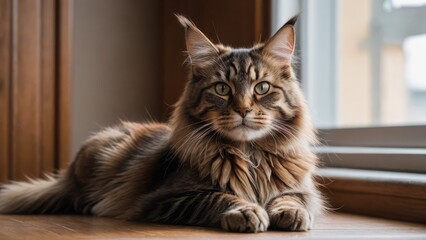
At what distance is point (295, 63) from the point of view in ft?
7.35

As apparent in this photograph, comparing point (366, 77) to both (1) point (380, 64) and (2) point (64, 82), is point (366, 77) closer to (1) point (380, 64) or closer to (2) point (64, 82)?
(1) point (380, 64)

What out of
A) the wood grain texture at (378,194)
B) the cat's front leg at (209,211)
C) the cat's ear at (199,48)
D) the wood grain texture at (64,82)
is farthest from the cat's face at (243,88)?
the wood grain texture at (64,82)

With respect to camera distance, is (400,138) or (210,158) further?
(400,138)

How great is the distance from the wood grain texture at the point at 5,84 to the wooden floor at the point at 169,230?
0.68 m

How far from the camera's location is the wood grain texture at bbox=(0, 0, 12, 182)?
2.37m

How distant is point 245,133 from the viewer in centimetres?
155

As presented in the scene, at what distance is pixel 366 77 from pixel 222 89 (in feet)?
2.56

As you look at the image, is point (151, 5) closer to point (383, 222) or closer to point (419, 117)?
point (419, 117)

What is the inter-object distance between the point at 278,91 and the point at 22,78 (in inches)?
45.7

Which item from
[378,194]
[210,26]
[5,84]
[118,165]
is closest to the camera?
[378,194]

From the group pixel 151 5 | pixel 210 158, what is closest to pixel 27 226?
pixel 210 158

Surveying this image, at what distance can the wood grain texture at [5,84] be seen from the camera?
2371 mm

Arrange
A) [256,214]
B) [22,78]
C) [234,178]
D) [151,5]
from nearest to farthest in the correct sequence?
1. [256,214]
2. [234,178]
3. [22,78]
4. [151,5]

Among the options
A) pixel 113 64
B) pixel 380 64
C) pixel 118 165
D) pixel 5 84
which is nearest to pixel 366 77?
pixel 380 64
